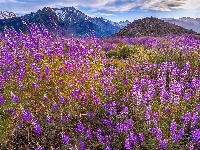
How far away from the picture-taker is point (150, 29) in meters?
33.8

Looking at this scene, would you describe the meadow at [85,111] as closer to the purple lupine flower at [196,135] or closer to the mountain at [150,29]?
the purple lupine flower at [196,135]

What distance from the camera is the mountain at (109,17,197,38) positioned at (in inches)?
1259

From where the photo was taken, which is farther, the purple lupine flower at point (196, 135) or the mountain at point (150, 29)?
the mountain at point (150, 29)

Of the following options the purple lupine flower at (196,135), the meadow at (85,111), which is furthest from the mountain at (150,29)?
the purple lupine flower at (196,135)

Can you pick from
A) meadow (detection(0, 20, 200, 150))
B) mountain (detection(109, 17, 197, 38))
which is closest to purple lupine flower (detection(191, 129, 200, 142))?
meadow (detection(0, 20, 200, 150))

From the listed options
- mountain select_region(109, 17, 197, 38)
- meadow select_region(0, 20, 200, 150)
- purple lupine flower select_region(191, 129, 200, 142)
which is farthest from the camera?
mountain select_region(109, 17, 197, 38)

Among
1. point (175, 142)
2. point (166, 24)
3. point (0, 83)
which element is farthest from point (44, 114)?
point (166, 24)

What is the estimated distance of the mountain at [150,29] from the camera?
3197 cm

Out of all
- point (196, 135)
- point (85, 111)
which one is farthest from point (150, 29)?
point (196, 135)

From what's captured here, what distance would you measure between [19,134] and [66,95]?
1.06 metres

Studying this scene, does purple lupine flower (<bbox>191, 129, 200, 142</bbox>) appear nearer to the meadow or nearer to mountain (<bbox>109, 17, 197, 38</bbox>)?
the meadow

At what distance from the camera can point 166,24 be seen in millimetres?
36406

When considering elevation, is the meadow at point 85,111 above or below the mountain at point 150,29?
below

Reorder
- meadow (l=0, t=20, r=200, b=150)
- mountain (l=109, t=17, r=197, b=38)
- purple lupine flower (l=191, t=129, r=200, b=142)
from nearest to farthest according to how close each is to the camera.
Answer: purple lupine flower (l=191, t=129, r=200, b=142), meadow (l=0, t=20, r=200, b=150), mountain (l=109, t=17, r=197, b=38)
